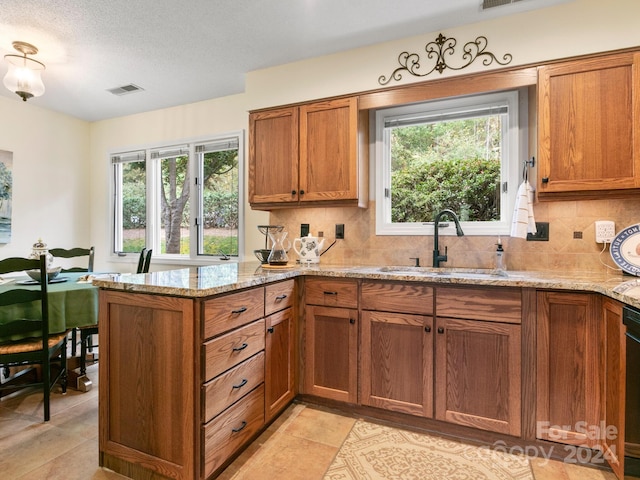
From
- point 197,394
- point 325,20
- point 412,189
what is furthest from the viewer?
point 412,189

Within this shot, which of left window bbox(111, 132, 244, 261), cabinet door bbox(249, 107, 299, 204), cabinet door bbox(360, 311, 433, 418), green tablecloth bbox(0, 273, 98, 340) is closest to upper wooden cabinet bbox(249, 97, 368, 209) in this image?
cabinet door bbox(249, 107, 299, 204)

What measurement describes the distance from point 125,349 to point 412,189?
7.33 ft

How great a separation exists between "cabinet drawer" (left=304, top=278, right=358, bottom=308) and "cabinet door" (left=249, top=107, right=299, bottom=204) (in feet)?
2.60

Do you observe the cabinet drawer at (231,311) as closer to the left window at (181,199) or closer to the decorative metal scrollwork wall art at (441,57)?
the left window at (181,199)

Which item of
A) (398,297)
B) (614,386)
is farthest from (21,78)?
(614,386)

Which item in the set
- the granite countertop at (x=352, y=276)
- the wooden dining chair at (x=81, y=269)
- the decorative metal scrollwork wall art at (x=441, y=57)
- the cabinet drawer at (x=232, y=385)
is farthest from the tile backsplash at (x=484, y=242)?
the wooden dining chair at (x=81, y=269)

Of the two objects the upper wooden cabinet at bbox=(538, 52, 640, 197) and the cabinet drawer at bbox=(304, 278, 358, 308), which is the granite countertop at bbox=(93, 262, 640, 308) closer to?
the cabinet drawer at bbox=(304, 278, 358, 308)

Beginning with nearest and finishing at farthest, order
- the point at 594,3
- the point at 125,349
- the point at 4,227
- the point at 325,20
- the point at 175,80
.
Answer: the point at 125,349 < the point at 594,3 < the point at 325,20 < the point at 175,80 < the point at 4,227

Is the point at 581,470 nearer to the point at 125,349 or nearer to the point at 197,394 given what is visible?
the point at 197,394

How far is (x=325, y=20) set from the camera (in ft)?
7.66

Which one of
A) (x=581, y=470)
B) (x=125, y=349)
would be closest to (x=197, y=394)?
(x=125, y=349)

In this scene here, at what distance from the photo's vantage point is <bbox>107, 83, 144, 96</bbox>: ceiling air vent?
336 cm

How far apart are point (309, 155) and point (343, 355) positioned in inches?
60.1

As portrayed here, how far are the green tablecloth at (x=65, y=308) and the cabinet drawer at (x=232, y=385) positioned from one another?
130 centimetres
